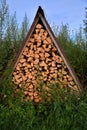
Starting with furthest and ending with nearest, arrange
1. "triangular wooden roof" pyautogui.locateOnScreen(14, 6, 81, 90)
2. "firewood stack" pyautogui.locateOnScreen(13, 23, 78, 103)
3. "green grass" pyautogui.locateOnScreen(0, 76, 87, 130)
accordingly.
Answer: "triangular wooden roof" pyautogui.locateOnScreen(14, 6, 81, 90), "firewood stack" pyautogui.locateOnScreen(13, 23, 78, 103), "green grass" pyautogui.locateOnScreen(0, 76, 87, 130)

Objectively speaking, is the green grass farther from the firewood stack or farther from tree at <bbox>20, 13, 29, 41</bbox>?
tree at <bbox>20, 13, 29, 41</bbox>

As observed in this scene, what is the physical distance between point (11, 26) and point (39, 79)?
4.07 meters

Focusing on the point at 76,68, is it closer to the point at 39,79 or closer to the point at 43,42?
the point at 43,42

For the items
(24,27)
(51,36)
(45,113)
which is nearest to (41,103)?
(45,113)

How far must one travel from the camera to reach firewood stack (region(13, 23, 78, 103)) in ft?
29.2

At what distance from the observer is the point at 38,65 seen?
8742 mm

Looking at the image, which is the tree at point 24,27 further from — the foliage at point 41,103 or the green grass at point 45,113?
the green grass at point 45,113

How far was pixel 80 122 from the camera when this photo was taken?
6344mm

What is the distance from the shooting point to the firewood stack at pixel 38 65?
29.2 ft

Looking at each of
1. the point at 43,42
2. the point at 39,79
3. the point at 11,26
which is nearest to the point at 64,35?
the point at 11,26

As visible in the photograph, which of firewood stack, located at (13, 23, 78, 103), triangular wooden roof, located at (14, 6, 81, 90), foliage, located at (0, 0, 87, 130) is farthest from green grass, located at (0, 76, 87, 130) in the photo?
triangular wooden roof, located at (14, 6, 81, 90)

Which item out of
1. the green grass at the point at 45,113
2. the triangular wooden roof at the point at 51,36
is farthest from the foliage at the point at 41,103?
the triangular wooden roof at the point at 51,36

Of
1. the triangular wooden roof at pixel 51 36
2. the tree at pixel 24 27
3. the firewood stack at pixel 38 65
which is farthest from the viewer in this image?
the tree at pixel 24 27

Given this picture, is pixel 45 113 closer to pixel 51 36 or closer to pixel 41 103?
pixel 41 103
